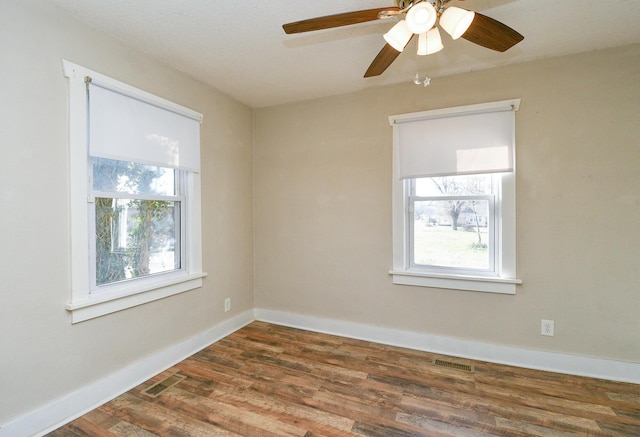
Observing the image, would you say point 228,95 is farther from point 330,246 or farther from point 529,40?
point 529,40

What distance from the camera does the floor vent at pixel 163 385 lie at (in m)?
2.13

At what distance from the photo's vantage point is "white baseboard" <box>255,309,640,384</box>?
2285 mm

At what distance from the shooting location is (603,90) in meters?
2.28

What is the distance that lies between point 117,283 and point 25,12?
1756mm

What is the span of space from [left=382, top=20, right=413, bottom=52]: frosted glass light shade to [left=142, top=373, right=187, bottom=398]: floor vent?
272 cm

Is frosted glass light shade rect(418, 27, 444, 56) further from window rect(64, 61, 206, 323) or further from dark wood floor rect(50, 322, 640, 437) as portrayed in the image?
dark wood floor rect(50, 322, 640, 437)

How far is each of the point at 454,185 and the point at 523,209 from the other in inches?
22.9

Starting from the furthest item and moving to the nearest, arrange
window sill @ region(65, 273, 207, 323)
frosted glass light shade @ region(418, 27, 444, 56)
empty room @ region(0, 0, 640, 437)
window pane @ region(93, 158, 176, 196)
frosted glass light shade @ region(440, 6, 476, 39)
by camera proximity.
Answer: window pane @ region(93, 158, 176, 196) → window sill @ region(65, 273, 207, 323) → empty room @ region(0, 0, 640, 437) → frosted glass light shade @ region(418, 27, 444, 56) → frosted glass light shade @ region(440, 6, 476, 39)

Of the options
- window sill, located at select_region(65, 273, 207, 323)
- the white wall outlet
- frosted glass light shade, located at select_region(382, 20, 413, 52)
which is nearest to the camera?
frosted glass light shade, located at select_region(382, 20, 413, 52)

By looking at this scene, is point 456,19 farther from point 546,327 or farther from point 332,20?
point 546,327

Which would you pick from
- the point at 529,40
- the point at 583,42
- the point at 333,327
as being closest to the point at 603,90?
the point at 583,42

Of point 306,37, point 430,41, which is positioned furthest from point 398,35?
point 306,37

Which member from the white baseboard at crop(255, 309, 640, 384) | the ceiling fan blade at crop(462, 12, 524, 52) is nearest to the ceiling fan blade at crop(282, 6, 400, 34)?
the ceiling fan blade at crop(462, 12, 524, 52)

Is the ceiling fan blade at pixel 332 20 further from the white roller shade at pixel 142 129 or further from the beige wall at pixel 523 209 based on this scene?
the beige wall at pixel 523 209
